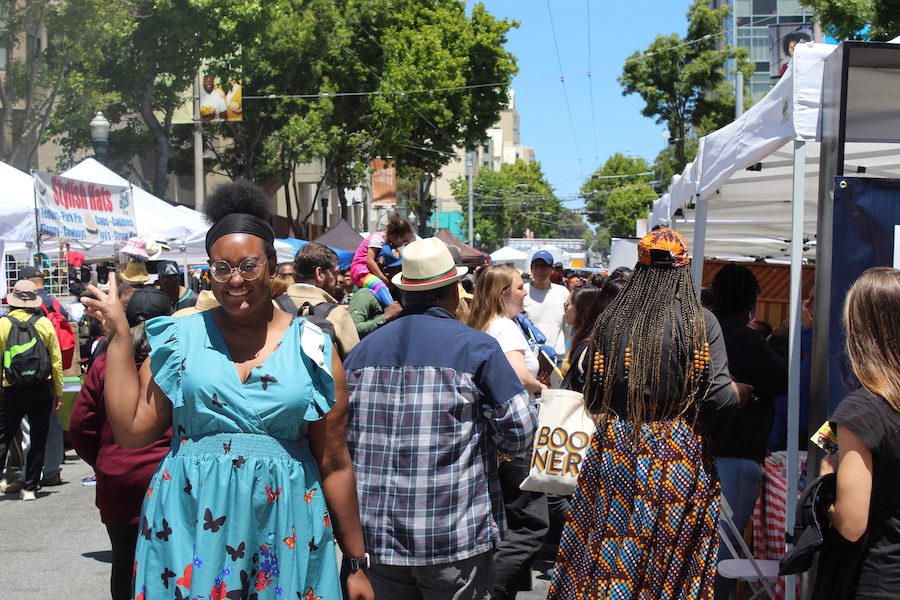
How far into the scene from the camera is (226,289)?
112 inches

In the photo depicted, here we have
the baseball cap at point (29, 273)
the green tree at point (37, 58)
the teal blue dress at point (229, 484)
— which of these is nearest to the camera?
the teal blue dress at point (229, 484)

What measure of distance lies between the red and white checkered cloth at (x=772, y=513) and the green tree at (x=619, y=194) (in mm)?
73419

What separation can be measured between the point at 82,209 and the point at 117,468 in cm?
724

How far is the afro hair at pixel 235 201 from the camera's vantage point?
3037 millimetres

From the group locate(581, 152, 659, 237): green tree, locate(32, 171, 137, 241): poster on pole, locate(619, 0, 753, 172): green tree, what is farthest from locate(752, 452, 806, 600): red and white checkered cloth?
locate(581, 152, 659, 237): green tree

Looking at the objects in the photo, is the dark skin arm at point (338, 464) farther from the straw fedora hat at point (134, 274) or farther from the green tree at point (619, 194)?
the green tree at point (619, 194)

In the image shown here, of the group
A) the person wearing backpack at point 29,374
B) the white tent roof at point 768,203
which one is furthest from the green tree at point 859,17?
the person wearing backpack at point 29,374

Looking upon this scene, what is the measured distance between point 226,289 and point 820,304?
7.81 feet

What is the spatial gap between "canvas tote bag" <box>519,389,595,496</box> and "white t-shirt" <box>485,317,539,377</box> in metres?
0.91

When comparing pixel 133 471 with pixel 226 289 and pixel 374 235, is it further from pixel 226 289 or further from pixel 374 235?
pixel 374 235

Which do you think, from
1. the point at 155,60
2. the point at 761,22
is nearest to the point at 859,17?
the point at 155,60

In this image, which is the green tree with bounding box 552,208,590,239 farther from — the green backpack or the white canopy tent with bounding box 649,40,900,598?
the green backpack

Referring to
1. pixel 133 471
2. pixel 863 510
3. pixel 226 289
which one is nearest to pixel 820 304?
pixel 863 510

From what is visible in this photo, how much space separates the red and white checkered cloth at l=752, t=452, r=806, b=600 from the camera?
479cm
